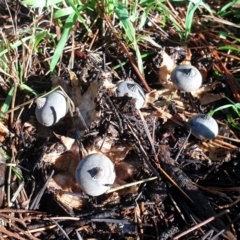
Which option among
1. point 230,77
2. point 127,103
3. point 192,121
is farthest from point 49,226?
point 230,77

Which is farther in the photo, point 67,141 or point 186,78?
point 186,78

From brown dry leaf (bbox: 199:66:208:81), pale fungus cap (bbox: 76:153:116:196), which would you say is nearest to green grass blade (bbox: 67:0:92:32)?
brown dry leaf (bbox: 199:66:208:81)

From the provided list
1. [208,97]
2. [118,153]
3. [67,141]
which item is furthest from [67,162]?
[208,97]

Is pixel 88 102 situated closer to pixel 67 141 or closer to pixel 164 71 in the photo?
pixel 67 141

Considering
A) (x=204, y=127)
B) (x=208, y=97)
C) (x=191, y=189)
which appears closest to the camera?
(x=191, y=189)

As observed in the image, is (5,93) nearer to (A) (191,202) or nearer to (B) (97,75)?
(B) (97,75)

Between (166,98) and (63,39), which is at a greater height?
(63,39)
